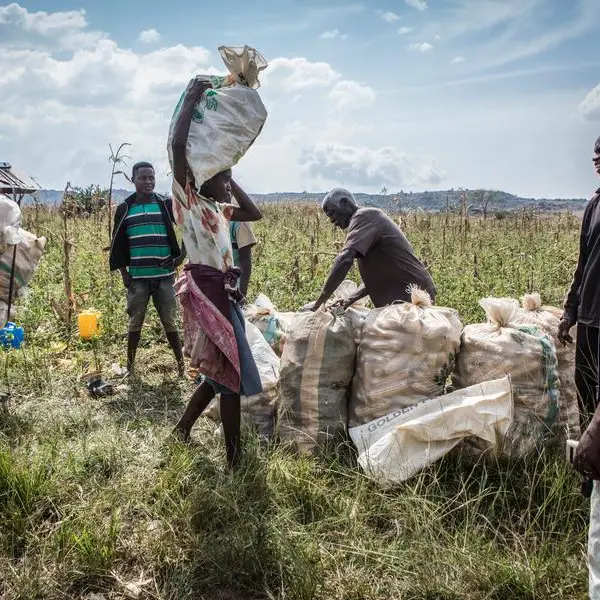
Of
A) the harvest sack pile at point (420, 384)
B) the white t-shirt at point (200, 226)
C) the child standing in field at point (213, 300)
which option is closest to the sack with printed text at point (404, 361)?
the harvest sack pile at point (420, 384)

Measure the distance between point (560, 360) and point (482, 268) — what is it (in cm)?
394

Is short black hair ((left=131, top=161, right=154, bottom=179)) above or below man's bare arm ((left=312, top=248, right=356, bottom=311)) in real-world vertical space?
above

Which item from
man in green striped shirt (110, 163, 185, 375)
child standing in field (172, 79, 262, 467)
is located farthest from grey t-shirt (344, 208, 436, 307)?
man in green striped shirt (110, 163, 185, 375)

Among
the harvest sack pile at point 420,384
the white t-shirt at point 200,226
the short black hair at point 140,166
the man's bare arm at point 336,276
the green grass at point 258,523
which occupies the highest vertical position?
the short black hair at point 140,166

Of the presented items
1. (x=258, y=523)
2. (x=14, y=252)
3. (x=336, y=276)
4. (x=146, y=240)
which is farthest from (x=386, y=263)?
(x=14, y=252)

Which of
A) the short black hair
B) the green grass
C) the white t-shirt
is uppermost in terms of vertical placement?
the short black hair

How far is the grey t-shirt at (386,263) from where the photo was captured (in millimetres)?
3688

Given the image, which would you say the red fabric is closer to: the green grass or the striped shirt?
the green grass

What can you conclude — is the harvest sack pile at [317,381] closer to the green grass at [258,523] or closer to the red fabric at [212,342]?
the green grass at [258,523]

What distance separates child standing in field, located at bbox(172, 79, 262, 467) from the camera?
2736 mm

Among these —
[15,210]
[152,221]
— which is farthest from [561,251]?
[15,210]

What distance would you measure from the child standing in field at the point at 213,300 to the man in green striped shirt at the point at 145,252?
5.93 feet

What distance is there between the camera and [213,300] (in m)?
2.76

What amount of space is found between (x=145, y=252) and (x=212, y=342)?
2.02 meters
